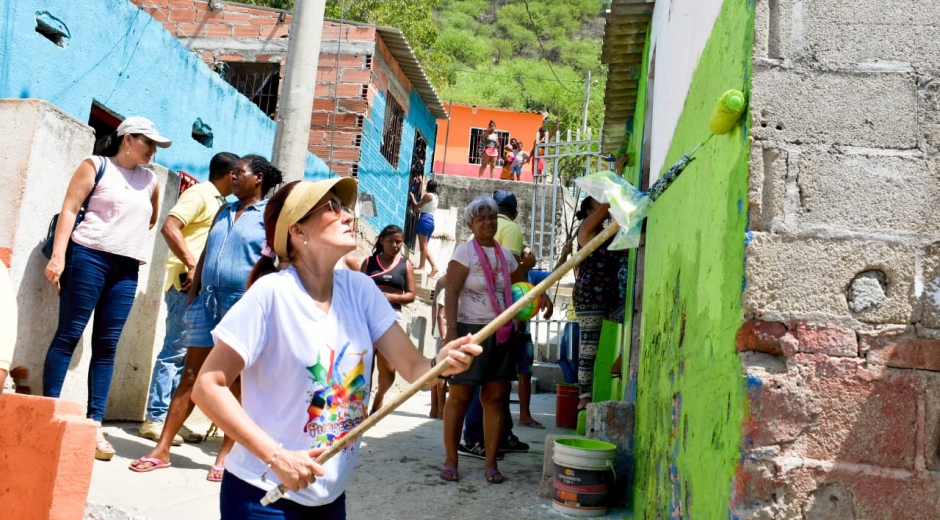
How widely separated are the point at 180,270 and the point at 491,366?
81.6 inches

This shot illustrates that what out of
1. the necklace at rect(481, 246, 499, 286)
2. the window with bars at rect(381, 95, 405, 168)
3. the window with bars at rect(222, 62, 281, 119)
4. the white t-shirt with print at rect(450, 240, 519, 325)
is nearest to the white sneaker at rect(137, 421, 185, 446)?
the white t-shirt with print at rect(450, 240, 519, 325)

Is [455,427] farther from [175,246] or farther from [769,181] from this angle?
[769,181]

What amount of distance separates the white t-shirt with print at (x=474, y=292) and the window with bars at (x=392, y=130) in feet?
33.1

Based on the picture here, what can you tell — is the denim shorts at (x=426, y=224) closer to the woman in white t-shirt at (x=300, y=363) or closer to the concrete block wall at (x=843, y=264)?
the woman in white t-shirt at (x=300, y=363)

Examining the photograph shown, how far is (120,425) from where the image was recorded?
214 inches

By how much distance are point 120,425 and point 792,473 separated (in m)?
4.65

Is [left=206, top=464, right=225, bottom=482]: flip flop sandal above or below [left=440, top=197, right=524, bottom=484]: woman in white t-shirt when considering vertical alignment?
below

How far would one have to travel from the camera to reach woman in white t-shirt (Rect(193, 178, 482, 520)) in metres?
2.13

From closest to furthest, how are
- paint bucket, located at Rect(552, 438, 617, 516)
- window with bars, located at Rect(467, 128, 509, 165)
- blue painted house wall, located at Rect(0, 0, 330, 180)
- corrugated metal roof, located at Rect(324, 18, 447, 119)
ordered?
paint bucket, located at Rect(552, 438, 617, 516)
blue painted house wall, located at Rect(0, 0, 330, 180)
corrugated metal roof, located at Rect(324, 18, 447, 119)
window with bars, located at Rect(467, 128, 509, 165)

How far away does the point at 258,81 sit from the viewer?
13.9 meters

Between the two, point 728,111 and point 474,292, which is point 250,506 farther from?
point 474,292

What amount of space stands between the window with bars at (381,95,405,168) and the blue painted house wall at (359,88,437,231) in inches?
6.9

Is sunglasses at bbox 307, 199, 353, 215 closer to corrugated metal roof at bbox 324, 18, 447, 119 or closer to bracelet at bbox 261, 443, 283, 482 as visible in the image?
bracelet at bbox 261, 443, 283, 482

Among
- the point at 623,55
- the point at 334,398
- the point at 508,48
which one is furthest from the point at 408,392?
the point at 508,48
